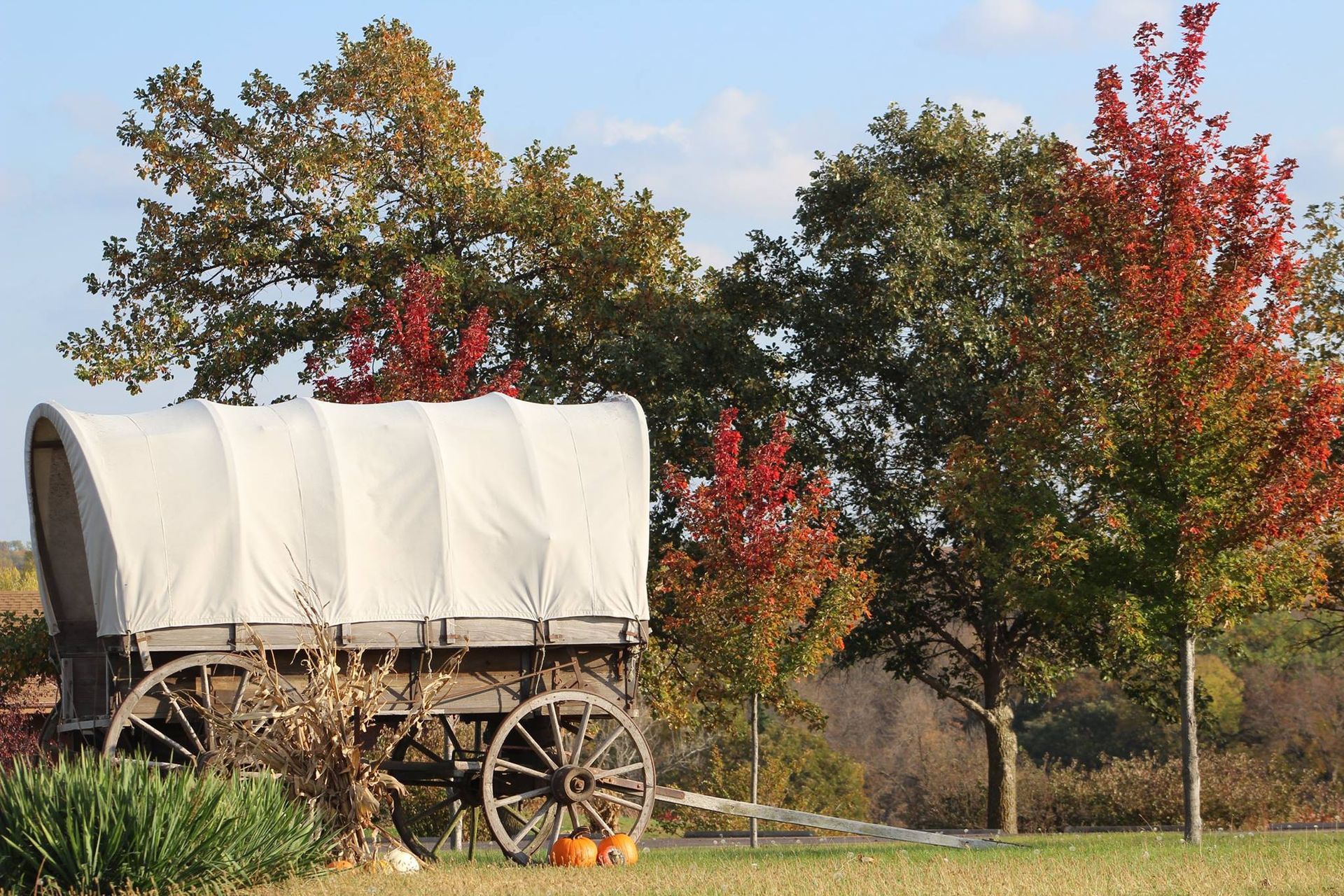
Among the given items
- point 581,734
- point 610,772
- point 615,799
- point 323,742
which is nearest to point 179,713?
point 323,742

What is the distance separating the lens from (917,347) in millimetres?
20969

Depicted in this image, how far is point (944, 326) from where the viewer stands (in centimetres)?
2041

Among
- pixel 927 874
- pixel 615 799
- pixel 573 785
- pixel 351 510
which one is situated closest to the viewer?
pixel 927 874

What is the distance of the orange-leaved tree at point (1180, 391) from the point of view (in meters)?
14.0

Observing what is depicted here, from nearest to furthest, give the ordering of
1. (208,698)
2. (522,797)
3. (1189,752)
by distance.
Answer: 1. (208,698)
2. (522,797)
3. (1189,752)

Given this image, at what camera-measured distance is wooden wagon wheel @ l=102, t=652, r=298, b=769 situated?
11055 mm

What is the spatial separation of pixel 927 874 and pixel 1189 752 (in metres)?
5.75

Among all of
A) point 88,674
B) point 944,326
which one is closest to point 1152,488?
point 944,326

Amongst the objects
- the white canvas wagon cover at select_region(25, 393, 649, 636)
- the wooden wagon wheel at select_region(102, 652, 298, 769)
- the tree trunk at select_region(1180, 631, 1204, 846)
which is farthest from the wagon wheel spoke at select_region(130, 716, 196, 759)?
the tree trunk at select_region(1180, 631, 1204, 846)

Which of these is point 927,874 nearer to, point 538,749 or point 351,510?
point 538,749

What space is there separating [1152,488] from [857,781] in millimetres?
21483

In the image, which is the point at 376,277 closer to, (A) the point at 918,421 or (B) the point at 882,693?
(A) the point at 918,421

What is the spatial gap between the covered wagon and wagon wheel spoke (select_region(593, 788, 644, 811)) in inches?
0.9

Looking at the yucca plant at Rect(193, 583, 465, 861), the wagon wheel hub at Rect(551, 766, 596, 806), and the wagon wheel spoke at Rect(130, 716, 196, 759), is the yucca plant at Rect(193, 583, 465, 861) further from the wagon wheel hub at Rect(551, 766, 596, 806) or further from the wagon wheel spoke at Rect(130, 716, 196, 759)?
the wagon wheel hub at Rect(551, 766, 596, 806)
